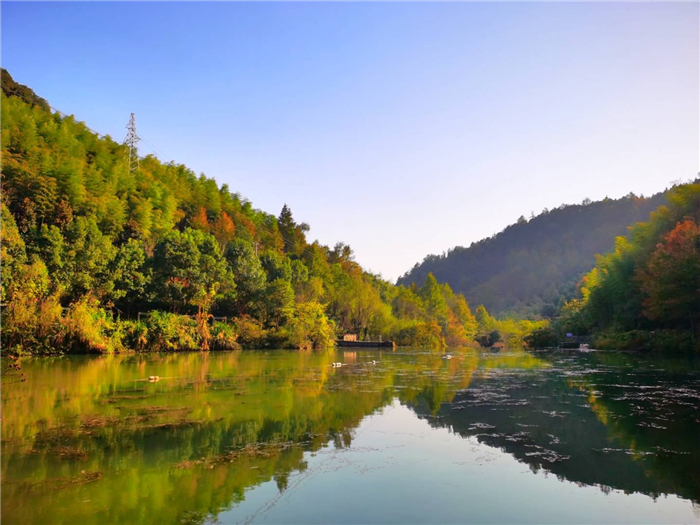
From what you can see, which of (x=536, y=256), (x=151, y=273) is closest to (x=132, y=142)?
(x=151, y=273)

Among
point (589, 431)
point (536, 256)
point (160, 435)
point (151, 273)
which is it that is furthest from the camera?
point (536, 256)

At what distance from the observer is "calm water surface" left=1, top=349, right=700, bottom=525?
4805mm

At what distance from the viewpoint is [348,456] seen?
670 centimetres

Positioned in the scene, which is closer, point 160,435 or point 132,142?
point 160,435

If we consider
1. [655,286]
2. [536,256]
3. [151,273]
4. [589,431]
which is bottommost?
[589,431]

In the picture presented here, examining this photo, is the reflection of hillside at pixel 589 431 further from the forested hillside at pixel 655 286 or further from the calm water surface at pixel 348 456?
the forested hillside at pixel 655 286

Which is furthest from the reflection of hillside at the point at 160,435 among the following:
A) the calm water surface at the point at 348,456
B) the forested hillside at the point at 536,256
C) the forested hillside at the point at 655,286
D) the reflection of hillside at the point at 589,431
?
the forested hillside at the point at 536,256

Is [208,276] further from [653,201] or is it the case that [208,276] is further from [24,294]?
[653,201]

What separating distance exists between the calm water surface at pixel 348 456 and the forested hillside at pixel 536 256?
326ft

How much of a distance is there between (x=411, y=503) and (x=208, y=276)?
110 ft

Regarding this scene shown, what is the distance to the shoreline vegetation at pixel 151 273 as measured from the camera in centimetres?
2519

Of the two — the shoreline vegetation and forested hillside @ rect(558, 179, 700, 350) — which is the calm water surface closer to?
the shoreline vegetation

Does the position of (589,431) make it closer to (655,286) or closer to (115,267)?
(655,286)

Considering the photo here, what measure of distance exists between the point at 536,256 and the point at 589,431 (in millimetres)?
129751
